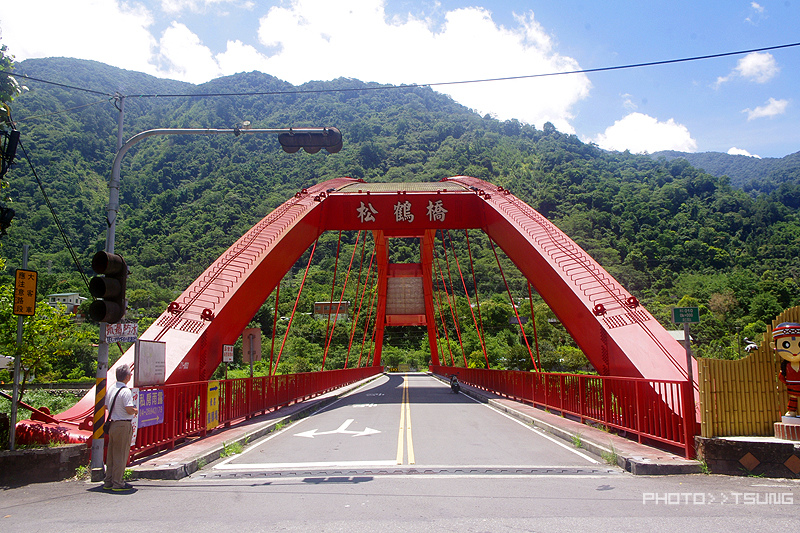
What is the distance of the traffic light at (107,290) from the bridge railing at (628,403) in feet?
23.4

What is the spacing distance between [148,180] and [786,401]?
328 ft

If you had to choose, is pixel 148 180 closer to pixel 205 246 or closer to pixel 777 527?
pixel 205 246

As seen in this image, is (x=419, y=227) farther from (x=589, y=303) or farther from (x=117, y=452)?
(x=117, y=452)

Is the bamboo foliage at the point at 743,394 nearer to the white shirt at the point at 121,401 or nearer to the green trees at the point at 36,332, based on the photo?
the white shirt at the point at 121,401

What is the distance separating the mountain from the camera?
133 metres

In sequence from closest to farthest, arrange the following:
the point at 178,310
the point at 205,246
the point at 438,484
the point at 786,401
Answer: the point at 438,484
the point at 786,401
the point at 178,310
the point at 205,246

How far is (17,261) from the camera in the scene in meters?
55.5

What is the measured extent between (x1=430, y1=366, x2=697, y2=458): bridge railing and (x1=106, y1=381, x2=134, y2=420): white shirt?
6809 mm

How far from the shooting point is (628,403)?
8.88 metres

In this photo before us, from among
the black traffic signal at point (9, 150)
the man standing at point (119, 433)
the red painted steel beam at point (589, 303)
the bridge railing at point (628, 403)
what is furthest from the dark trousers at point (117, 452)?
the red painted steel beam at point (589, 303)

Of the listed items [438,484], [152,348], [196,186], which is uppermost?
[196,186]

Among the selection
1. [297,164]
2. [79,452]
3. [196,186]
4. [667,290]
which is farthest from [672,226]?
[79,452]

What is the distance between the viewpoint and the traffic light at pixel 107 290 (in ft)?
21.6

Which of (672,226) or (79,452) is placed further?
(672,226)
